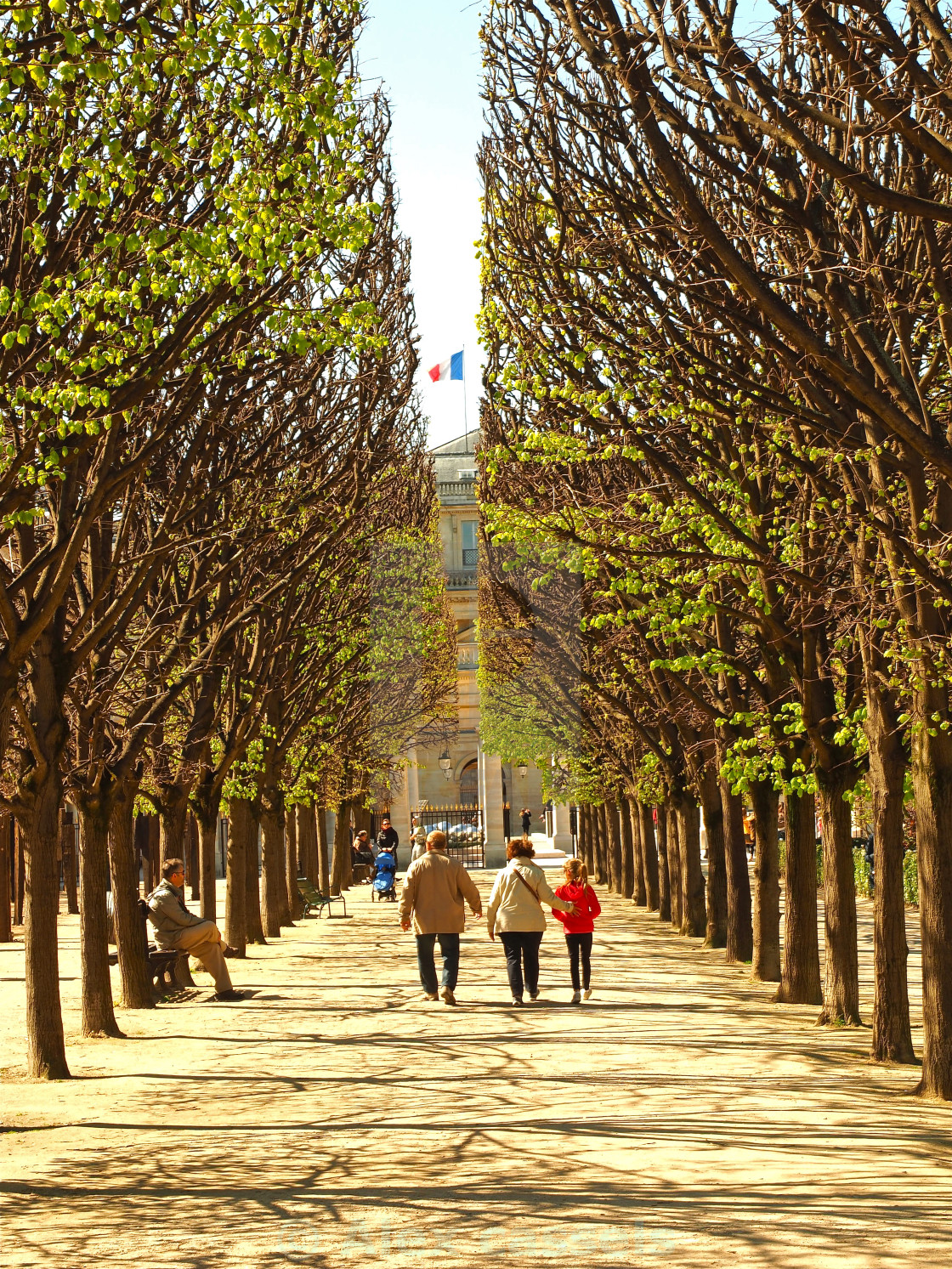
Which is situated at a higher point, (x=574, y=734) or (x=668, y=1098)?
(x=574, y=734)

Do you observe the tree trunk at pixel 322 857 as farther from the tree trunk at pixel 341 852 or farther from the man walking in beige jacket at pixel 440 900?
the man walking in beige jacket at pixel 440 900

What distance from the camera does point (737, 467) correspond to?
46.0 ft

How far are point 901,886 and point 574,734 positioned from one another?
22.2 m

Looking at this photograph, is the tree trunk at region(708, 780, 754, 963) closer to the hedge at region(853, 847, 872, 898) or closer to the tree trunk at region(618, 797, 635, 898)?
the hedge at region(853, 847, 872, 898)

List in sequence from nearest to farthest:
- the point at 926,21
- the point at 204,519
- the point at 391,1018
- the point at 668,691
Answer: the point at 926,21
the point at 391,1018
the point at 204,519
the point at 668,691

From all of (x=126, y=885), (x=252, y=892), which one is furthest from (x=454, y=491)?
(x=126, y=885)

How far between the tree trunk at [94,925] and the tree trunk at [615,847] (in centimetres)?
2762

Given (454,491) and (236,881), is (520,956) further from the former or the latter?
(454,491)

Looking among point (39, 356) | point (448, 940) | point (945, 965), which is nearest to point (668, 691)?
point (448, 940)

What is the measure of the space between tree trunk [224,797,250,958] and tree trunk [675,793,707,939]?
7.00m

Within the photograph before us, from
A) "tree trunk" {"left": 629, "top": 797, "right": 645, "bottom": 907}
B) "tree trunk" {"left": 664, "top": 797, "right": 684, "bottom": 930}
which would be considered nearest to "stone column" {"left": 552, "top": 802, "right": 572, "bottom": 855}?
"tree trunk" {"left": 629, "top": 797, "right": 645, "bottom": 907}

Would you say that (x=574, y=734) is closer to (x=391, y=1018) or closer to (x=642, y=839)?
(x=642, y=839)

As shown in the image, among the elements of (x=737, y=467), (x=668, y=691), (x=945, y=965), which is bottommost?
(x=945, y=965)

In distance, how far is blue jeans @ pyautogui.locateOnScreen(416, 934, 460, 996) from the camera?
51.3 feet
